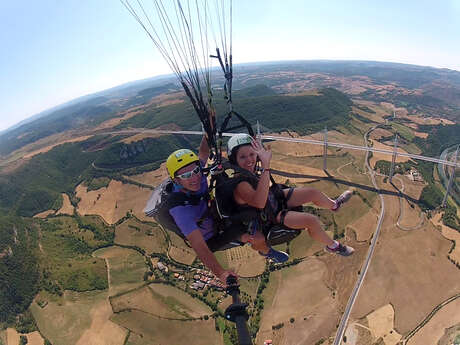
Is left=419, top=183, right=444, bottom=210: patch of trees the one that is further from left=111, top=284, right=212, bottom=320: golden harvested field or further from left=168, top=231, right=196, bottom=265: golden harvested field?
left=168, top=231, right=196, bottom=265: golden harvested field

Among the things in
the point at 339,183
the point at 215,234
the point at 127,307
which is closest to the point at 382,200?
the point at 339,183

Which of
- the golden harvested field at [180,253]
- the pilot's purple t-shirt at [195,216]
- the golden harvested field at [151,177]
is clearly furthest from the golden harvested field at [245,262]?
the pilot's purple t-shirt at [195,216]

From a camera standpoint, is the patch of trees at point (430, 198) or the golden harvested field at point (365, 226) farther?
the patch of trees at point (430, 198)

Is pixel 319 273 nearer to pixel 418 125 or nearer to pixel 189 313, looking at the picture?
pixel 189 313

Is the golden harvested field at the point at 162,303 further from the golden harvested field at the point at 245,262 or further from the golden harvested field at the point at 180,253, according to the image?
the golden harvested field at the point at 245,262

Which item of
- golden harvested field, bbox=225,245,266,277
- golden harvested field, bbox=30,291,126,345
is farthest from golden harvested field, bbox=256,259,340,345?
golden harvested field, bbox=30,291,126,345

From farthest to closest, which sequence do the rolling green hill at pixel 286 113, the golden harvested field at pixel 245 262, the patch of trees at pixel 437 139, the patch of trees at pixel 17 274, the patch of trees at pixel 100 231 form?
the rolling green hill at pixel 286 113, the patch of trees at pixel 437 139, the patch of trees at pixel 100 231, the patch of trees at pixel 17 274, the golden harvested field at pixel 245 262
